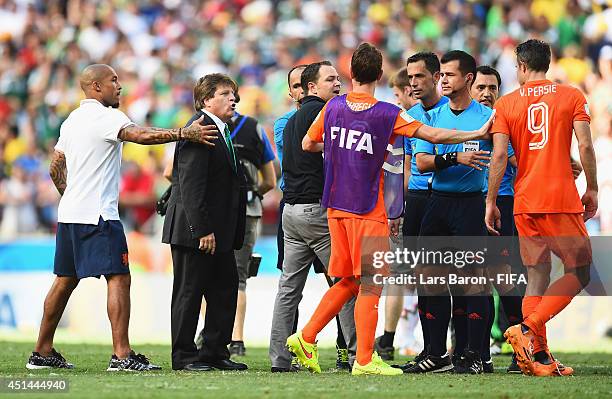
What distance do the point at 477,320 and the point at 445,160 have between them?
134 centimetres

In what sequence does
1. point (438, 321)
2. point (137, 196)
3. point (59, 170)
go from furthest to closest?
point (137, 196) < point (59, 170) < point (438, 321)

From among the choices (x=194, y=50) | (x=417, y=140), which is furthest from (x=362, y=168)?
(x=194, y=50)

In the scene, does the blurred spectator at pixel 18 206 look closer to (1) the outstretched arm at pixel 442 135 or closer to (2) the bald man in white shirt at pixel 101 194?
(2) the bald man in white shirt at pixel 101 194

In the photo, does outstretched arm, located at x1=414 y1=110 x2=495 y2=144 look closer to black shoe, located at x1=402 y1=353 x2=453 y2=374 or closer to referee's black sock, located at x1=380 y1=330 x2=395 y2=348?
black shoe, located at x1=402 y1=353 x2=453 y2=374

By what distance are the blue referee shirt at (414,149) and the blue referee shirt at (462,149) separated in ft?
0.85

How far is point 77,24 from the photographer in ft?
83.5

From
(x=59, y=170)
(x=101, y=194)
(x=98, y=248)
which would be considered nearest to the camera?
(x=98, y=248)

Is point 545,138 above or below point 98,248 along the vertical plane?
above

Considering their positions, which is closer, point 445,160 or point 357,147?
point 357,147

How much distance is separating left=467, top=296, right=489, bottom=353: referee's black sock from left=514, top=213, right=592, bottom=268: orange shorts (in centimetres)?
65

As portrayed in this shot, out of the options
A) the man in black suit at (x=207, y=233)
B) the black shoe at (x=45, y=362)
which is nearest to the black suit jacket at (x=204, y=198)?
the man in black suit at (x=207, y=233)

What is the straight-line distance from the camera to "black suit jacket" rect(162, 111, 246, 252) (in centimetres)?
966

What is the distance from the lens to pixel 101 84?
32.1ft

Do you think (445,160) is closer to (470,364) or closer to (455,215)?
(455,215)
